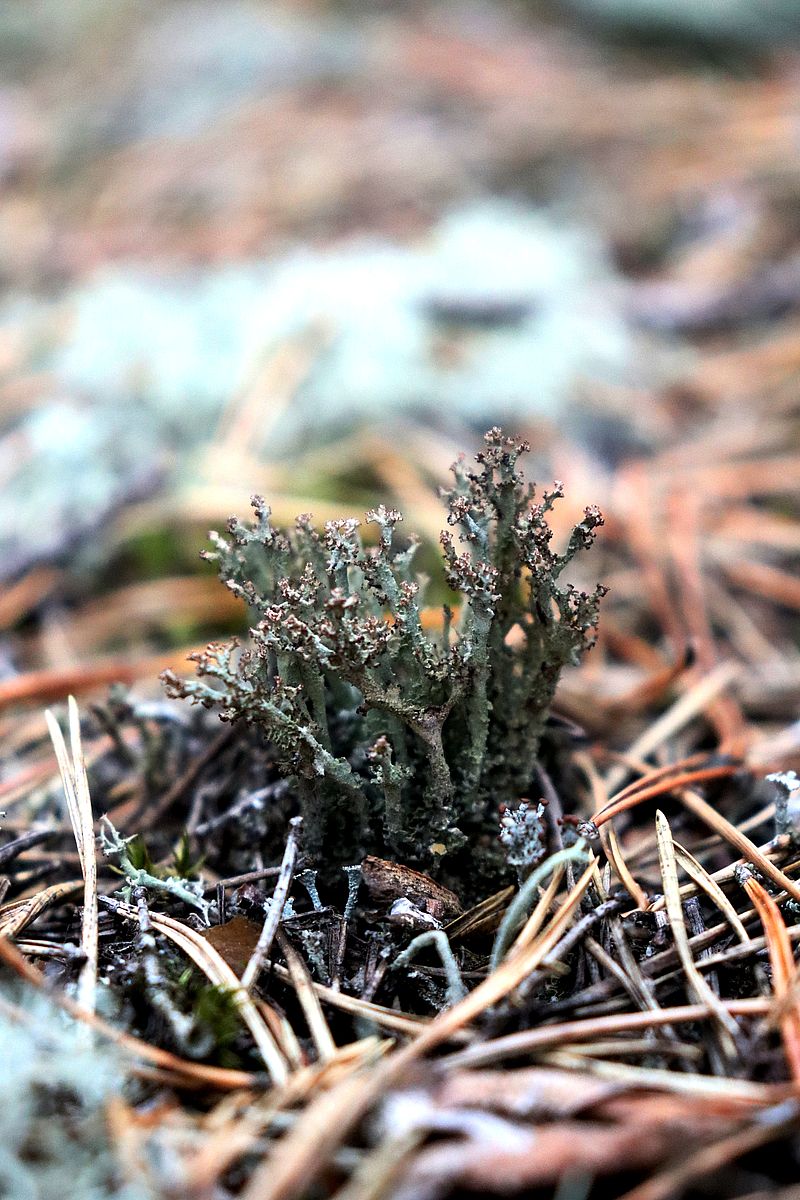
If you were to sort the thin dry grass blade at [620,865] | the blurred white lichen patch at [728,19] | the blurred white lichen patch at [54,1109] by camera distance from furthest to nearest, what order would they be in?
the blurred white lichen patch at [728,19], the thin dry grass blade at [620,865], the blurred white lichen patch at [54,1109]

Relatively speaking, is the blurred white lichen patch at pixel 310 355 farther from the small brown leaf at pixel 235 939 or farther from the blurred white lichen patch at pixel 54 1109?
the blurred white lichen patch at pixel 54 1109

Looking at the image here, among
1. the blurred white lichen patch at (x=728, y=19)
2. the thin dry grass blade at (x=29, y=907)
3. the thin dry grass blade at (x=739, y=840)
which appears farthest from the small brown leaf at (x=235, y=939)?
the blurred white lichen patch at (x=728, y=19)

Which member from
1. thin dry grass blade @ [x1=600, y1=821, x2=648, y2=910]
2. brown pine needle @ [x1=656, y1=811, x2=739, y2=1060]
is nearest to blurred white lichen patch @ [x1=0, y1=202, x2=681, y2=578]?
thin dry grass blade @ [x1=600, y1=821, x2=648, y2=910]

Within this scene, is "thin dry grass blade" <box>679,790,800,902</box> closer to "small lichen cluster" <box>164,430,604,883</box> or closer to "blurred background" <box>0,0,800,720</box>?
"small lichen cluster" <box>164,430,604,883</box>

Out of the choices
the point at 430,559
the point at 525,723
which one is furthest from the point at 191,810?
the point at 430,559

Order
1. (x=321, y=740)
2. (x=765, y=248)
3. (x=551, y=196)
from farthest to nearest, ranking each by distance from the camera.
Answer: (x=551, y=196) → (x=765, y=248) → (x=321, y=740)

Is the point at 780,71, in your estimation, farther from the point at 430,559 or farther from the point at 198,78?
the point at 430,559

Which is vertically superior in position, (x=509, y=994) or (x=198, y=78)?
(x=198, y=78)
